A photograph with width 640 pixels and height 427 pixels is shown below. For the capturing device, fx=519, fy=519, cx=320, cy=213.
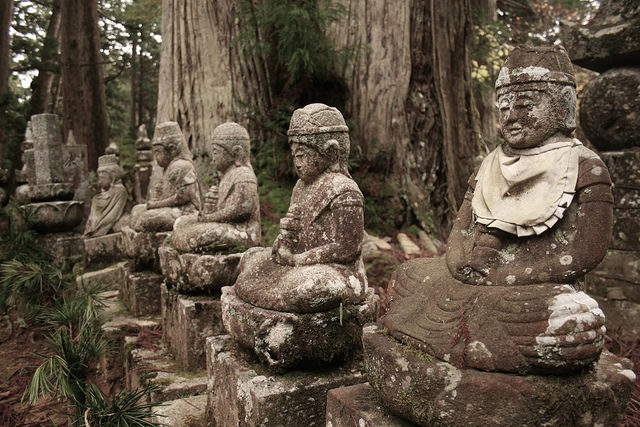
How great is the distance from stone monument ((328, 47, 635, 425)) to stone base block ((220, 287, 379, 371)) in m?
0.46

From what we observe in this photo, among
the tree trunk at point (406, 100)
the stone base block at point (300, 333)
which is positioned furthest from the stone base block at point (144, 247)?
the tree trunk at point (406, 100)

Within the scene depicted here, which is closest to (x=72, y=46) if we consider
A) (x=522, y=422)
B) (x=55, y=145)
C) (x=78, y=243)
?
(x=55, y=145)

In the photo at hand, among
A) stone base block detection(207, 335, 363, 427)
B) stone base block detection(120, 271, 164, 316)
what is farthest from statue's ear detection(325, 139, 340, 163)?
stone base block detection(120, 271, 164, 316)

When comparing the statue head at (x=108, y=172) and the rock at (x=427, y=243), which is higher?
the statue head at (x=108, y=172)

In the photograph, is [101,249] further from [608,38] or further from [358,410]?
[608,38]

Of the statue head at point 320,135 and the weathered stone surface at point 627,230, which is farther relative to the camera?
the weathered stone surface at point 627,230

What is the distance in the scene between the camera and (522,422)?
5.99ft

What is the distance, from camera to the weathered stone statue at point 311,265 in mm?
2789

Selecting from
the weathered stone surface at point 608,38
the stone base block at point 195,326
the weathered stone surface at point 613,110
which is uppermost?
the weathered stone surface at point 608,38

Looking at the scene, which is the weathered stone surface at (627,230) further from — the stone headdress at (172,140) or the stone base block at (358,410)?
the stone headdress at (172,140)

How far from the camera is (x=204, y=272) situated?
13.3ft

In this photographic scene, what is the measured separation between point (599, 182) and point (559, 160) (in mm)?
174

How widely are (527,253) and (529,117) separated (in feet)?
1.89

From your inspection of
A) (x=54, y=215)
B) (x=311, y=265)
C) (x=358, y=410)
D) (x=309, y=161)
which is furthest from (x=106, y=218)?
(x=358, y=410)
